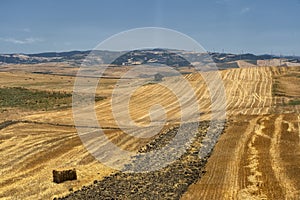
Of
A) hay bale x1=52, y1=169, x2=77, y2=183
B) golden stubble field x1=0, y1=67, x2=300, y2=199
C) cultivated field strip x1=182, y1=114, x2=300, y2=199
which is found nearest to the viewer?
cultivated field strip x1=182, y1=114, x2=300, y2=199

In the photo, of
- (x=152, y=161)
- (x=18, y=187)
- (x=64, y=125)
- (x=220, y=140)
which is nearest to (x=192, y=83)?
(x=64, y=125)

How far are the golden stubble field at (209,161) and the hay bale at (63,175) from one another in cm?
46

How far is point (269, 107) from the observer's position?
54812 mm

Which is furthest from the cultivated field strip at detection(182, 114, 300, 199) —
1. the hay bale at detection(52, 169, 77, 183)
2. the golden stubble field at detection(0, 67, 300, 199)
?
the hay bale at detection(52, 169, 77, 183)

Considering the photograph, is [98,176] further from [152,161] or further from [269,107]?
[269,107]

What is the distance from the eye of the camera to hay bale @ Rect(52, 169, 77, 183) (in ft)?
75.7

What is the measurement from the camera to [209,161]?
26047 mm

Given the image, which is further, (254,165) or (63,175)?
(254,165)

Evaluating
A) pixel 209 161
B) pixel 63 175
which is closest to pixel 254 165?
pixel 209 161

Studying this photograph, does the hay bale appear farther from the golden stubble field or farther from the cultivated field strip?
the cultivated field strip

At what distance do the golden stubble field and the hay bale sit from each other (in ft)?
1.51

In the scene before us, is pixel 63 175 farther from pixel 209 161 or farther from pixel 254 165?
pixel 254 165

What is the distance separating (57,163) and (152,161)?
6899mm

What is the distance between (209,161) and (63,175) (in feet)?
30.9
